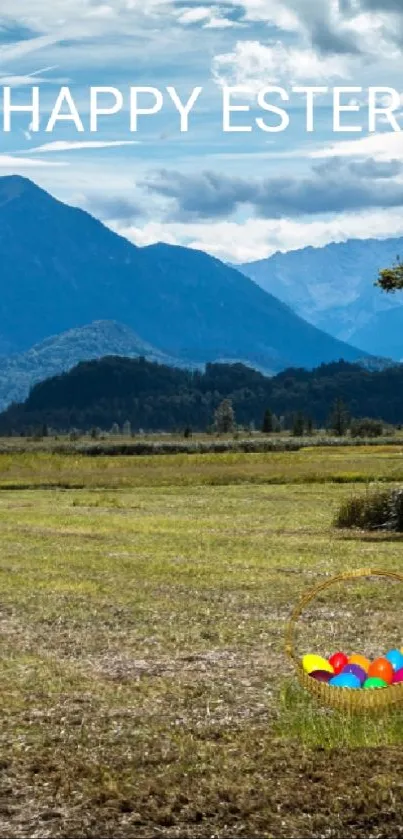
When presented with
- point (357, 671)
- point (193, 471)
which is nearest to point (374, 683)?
point (357, 671)

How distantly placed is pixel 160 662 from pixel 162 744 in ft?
17.8

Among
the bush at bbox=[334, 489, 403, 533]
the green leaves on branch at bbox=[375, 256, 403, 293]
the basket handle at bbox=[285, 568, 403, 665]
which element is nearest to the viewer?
the basket handle at bbox=[285, 568, 403, 665]

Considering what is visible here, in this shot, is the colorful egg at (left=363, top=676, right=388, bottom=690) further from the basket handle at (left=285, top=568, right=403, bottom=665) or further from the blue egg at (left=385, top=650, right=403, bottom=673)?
the basket handle at (left=285, top=568, right=403, bottom=665)

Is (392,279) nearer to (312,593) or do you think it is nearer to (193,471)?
(312,593)

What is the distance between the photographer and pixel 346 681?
16562 mm

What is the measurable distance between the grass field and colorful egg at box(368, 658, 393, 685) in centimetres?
62

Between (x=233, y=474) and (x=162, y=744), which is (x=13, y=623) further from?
(x=233, y=474)

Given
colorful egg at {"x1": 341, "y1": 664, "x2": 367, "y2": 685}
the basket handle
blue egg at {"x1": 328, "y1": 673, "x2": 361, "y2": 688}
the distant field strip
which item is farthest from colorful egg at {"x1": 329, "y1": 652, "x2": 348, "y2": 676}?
the distant field strip

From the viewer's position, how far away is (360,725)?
15891 millimetres

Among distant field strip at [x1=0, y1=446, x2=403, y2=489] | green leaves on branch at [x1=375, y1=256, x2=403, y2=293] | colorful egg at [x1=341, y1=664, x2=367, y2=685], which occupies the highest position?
green leaves on branch at [x1=375, y1=256, x2=403, y2=293]

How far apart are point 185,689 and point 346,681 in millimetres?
3201

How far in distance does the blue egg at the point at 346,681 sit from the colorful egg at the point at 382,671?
0.98 ft

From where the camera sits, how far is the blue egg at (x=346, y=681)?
16531 millimetres

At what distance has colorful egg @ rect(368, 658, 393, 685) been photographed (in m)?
16.8
